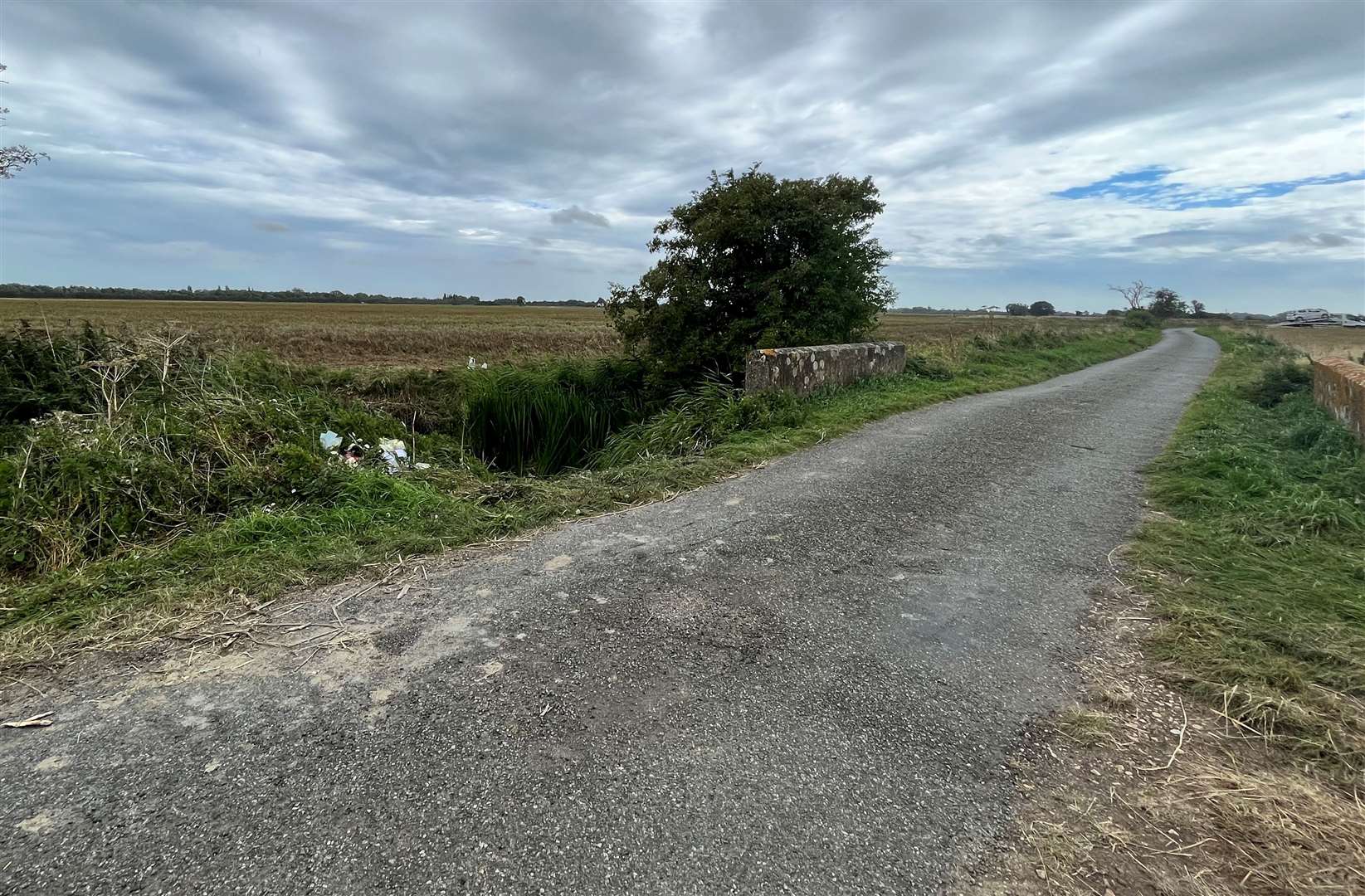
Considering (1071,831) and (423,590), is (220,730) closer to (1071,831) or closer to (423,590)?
(423,590)

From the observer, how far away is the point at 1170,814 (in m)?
1.92

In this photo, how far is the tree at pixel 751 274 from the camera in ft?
33.0

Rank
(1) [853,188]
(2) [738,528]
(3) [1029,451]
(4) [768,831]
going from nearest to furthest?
1. (4) [768,831]
2. (2) [738,528]
3. (3) [1029,451]
4. (1) [853,188]

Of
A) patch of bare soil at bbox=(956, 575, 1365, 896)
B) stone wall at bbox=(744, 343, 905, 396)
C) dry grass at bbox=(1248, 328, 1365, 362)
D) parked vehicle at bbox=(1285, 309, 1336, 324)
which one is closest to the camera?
patch of bare soil at bbox=(956, 575, 1365, 896)

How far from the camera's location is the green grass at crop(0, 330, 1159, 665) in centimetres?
321

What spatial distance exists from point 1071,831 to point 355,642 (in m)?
2.59

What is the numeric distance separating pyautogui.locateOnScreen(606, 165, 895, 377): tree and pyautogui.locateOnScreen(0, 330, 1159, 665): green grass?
2.92m

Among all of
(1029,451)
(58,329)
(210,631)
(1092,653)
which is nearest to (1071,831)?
(1092,653)

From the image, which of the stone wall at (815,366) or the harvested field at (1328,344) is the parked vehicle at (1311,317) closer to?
the harvested field at (1328,344)

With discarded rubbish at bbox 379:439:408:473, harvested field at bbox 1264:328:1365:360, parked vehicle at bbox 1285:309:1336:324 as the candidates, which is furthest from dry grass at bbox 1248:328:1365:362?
parked vehicle at bbox 1285:309:1336:324

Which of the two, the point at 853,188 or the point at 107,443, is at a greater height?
the point at 853,188

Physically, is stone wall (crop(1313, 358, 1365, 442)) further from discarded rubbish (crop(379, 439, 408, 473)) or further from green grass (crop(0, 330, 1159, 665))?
discarded rubbish (crop(379, 439, 408, 473))

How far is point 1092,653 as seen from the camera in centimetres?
279

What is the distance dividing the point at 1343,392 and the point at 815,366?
5.84 meters
